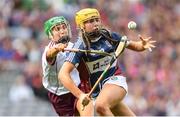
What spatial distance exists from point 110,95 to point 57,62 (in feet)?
3.02

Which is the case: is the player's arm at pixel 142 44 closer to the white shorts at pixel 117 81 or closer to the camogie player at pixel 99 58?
the camogie player at pixel 99 58

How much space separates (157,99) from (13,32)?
13.5ft

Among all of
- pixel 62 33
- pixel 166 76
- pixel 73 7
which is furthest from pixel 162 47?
pixel 62 33

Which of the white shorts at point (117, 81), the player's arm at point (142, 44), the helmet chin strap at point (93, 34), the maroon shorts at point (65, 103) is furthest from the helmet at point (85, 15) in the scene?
the maroon shorts at point (65, 103)

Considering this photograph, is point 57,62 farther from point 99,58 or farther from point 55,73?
point 99,58

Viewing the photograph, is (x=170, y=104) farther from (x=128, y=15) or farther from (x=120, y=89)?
(x=120, y=89)

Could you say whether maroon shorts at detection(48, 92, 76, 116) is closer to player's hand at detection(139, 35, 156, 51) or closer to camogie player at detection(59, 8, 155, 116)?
camogie player at detection(59, 8, 155, 116)

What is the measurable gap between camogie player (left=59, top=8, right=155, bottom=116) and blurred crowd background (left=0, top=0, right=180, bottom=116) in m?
6.13

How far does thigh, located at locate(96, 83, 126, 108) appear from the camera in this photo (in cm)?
1034

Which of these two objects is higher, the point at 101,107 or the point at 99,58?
the point at 99,58

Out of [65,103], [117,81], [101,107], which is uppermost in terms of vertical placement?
[117,81]

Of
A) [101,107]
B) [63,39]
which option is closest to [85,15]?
[63,39]

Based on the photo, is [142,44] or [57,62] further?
[57,62]

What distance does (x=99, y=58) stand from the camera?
34.5 ft
